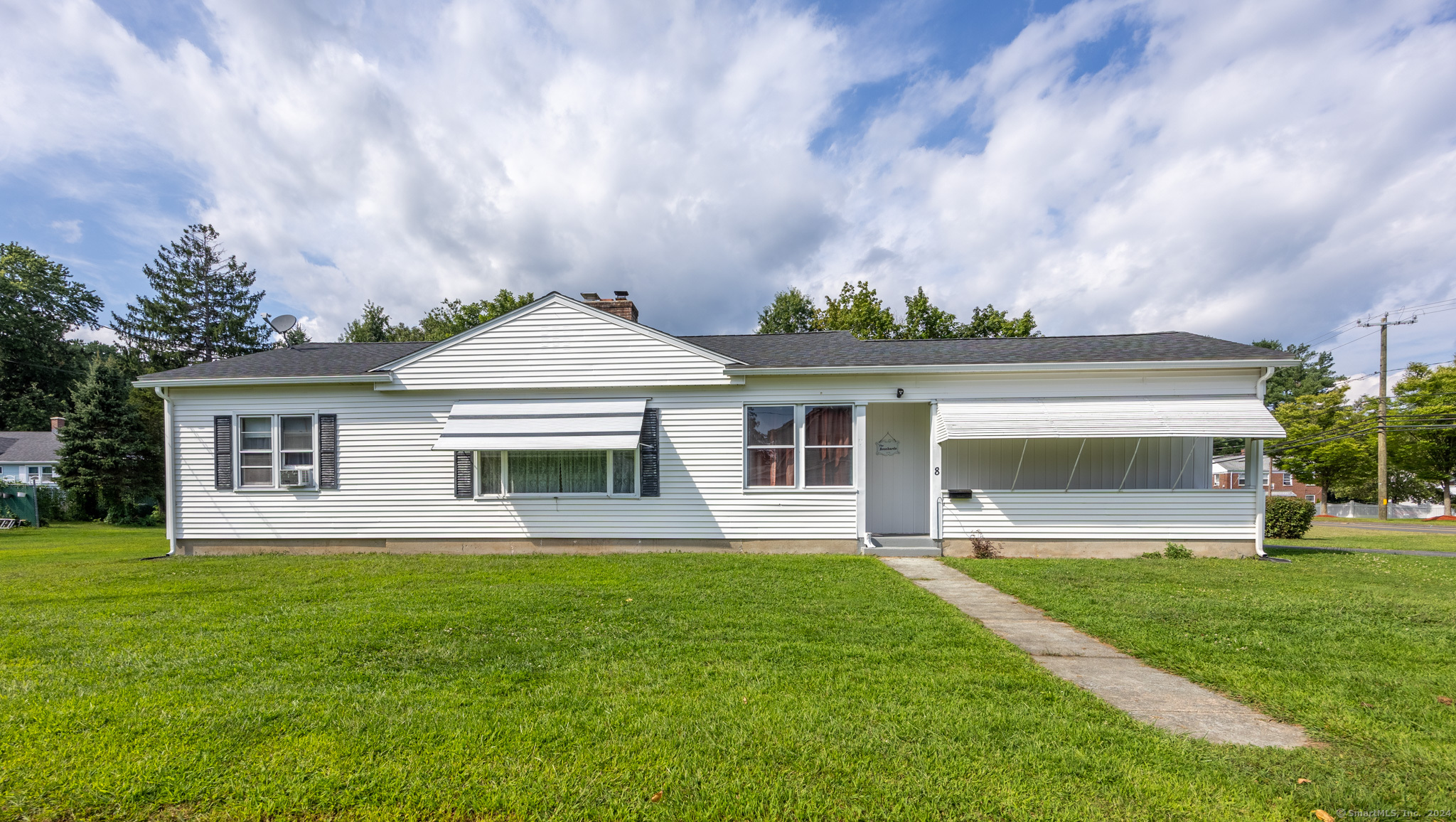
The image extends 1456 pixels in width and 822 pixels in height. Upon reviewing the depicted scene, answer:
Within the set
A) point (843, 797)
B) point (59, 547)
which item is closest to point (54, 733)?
point (843, 797)

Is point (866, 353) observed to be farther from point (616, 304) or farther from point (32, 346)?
point (32, 346)

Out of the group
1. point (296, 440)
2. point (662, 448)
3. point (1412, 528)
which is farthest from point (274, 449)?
point (1412, 528)

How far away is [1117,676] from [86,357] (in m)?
59.0

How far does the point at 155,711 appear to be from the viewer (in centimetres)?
368

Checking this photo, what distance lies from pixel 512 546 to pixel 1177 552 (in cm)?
1174

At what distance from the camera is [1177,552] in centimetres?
1029

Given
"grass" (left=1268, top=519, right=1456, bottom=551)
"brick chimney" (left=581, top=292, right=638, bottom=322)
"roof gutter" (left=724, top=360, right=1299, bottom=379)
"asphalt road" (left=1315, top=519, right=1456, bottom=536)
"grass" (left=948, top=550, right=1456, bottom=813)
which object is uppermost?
"brick chimney" (left=581, top=292, right=638, bottom=322)

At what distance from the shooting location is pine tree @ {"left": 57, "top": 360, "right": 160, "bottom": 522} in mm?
24031

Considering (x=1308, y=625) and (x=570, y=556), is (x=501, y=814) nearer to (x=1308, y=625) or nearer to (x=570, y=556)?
(x=1308, y=625)

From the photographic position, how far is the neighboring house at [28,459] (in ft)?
109

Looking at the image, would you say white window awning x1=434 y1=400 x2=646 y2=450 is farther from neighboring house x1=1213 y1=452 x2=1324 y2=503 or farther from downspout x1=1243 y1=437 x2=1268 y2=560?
neighboring house x1=1213 y1=452 x2=1324 y2=503

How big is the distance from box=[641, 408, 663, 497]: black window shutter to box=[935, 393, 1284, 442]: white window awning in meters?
5.02

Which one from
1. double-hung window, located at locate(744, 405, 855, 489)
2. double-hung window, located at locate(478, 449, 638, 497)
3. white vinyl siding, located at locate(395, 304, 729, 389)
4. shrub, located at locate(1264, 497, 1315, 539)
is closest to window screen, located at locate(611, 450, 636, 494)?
double-hung window, located at locate(478, 449, 638, 497)

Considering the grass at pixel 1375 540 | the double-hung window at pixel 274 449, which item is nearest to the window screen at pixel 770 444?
the double-hung window at pixel 274 449
